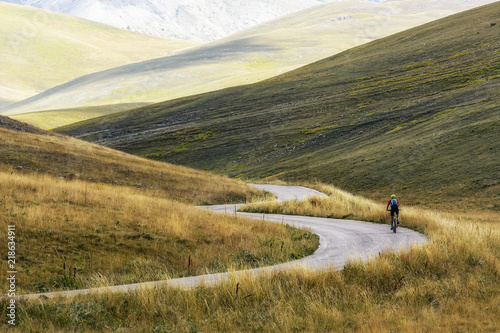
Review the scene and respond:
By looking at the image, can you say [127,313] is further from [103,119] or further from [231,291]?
[103,119]

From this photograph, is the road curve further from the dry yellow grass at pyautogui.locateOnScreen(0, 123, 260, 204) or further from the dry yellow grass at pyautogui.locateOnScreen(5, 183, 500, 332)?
the dry yellow grass at pyautogui.locateOnScreen(0, 123, 260, 204)

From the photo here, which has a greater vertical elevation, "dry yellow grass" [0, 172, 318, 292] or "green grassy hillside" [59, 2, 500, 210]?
"green grassy hillside" [59, 2, 500, 210]

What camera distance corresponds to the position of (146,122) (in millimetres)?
117875

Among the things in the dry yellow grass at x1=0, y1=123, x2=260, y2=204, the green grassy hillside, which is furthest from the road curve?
the green grassy hillside

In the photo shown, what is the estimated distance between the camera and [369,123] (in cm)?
7706

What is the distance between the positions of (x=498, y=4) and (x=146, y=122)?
101866 mm

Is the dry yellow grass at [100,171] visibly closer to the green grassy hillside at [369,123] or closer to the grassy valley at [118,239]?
the grassy valley at [118,239]

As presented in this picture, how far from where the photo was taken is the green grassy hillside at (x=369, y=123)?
48.3 meters

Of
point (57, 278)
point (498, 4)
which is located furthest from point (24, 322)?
point (498, 4)

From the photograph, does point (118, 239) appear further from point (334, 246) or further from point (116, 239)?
point (334, 246)

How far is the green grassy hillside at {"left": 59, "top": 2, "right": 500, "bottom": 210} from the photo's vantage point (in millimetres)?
48344

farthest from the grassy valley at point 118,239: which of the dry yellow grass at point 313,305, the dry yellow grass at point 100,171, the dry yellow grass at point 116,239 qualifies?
the dry yellow grass at point 100,171

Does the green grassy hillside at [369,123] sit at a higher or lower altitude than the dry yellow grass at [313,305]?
higher

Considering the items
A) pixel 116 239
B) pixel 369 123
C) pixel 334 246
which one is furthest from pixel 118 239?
pixel 369 123
